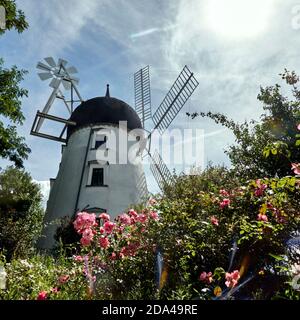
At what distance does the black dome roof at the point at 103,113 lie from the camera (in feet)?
70.6

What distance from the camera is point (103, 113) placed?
21625 mm

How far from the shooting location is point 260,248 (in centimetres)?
578

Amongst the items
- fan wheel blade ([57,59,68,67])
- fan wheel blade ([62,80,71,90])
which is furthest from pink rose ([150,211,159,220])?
fan wheel blade ([57,59,68,67])

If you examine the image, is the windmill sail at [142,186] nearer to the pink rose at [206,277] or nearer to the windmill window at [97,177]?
the windmill window at [97,177]

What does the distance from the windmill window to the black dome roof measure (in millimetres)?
3712

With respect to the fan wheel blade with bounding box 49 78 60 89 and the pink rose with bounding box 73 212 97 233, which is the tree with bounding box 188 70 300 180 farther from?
the fan wheel blade with bounding box 49 78 60 89

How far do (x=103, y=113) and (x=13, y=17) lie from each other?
11932mm

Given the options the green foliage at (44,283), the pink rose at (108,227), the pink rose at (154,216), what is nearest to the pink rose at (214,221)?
the pink rose at (154,216)

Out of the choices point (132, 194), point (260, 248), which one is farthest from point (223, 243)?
point (132, 194)

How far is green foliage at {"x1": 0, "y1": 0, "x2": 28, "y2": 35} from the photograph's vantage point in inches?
376

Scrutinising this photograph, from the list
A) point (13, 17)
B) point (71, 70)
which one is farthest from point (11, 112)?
point (71, 70)

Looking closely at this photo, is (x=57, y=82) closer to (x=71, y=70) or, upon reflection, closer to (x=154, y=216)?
(x=71, y=70)
